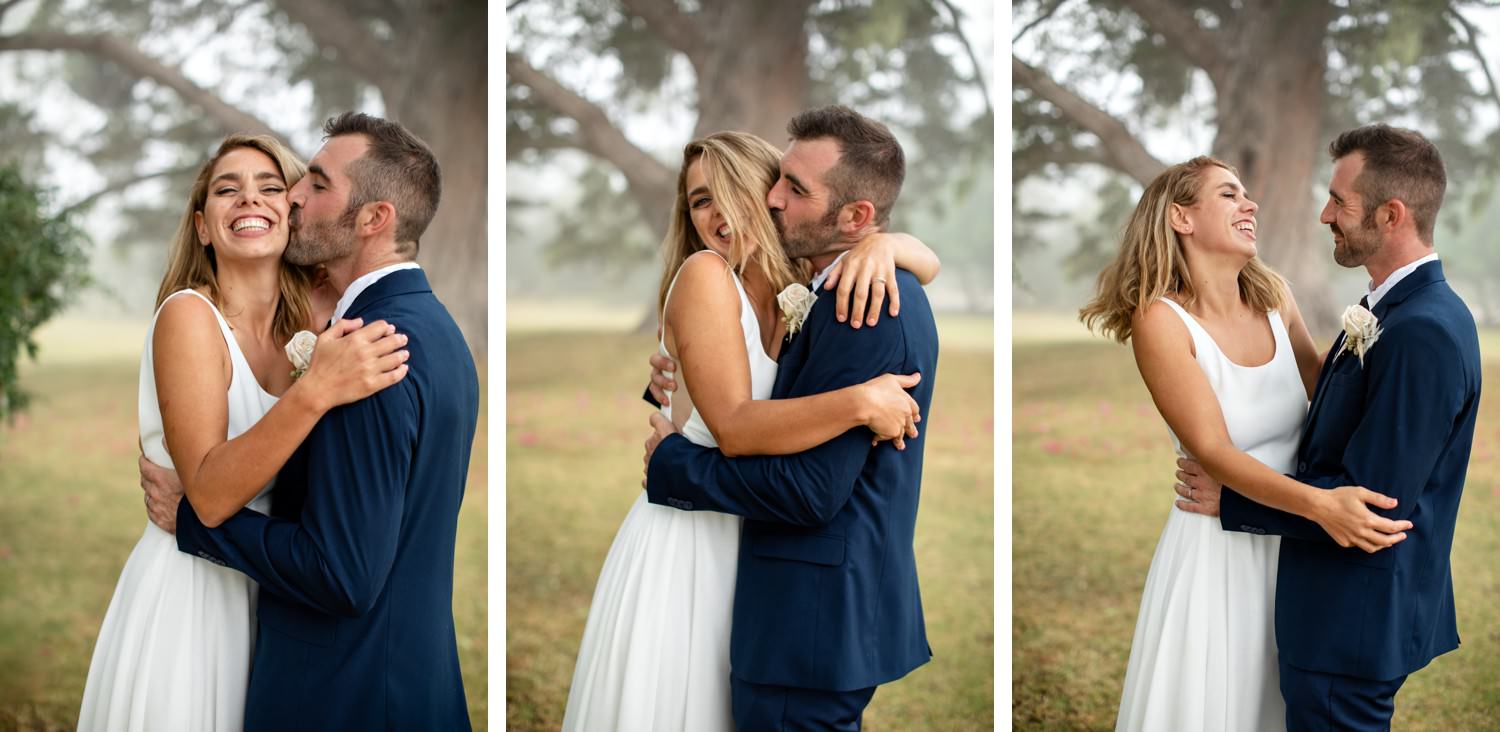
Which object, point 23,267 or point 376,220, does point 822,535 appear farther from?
point 23,267

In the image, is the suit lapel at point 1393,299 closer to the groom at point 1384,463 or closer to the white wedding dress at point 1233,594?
the groom at point 1384,463

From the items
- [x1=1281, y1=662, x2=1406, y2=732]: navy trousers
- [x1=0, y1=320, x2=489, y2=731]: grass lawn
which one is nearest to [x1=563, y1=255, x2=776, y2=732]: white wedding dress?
[x1=1281, y1=662, x2=1406, y2=732]: navy trousers

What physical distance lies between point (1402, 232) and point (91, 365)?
6.83 metres

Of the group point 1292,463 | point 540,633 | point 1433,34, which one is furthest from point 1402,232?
point 540,633

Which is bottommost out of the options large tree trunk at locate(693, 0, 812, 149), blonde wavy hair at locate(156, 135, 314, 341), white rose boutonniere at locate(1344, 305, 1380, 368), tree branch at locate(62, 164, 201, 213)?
white rose boutonniere at locate(1344, 305, 1380, 368)

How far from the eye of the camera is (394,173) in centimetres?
292

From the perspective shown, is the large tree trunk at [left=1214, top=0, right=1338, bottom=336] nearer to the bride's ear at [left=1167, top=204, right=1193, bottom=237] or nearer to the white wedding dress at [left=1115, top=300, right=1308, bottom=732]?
the bride's ear at [left=1167, top=204, right=1193, bottom=237]

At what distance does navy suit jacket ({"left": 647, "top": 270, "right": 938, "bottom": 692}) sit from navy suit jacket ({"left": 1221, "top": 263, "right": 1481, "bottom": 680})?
3.14ft

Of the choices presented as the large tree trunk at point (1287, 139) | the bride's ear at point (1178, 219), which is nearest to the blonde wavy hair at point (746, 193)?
the bride's ear at point (1178, 219)

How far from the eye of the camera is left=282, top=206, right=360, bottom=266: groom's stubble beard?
2881mm

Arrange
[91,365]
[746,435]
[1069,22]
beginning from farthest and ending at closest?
[91,365], [1069,22], [746,435]

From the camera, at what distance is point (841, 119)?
2979 millimetres

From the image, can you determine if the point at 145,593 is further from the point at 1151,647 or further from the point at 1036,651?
the point at 1036,651

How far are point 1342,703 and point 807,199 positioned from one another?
174 centimetres
